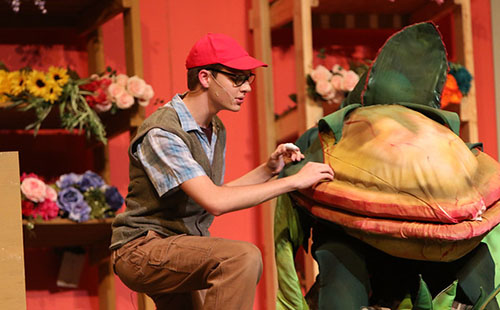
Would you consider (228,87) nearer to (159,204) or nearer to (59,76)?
(159,204)

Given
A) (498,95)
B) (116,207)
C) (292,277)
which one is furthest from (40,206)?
(498,95)

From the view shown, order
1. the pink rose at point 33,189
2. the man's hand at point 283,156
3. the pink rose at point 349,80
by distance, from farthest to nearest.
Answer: the pink rose at point 349,80 → the pink rose at point 33,189 → the man's hand at point 283,156

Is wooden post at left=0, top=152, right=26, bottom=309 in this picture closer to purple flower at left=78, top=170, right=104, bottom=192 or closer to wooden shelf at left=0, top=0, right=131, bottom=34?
purple flower at left=78, top=170, right=104, bottom=192

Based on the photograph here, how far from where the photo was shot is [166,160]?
2189mm

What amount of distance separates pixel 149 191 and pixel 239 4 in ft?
6.23

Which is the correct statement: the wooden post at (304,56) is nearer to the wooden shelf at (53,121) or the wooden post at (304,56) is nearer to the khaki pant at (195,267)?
the wooden shelf at (53,121)

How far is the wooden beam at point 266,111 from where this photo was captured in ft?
12.4

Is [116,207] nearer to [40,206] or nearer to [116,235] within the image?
[40,206]

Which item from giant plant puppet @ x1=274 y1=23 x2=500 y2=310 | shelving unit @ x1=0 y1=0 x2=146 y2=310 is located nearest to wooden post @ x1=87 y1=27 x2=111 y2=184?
shelving unit @ x1=0 y1=0 x2=146 y2=310

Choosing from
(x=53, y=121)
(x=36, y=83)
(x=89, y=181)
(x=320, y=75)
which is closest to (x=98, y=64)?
(x=53, y=121)

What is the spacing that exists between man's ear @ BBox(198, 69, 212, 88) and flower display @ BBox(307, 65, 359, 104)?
122 centimetres

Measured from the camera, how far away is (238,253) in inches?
82.4

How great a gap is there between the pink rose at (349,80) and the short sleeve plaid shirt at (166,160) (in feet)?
4.46

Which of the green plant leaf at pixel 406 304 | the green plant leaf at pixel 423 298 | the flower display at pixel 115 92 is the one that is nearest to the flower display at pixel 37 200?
the flower display at pixel 115 92
